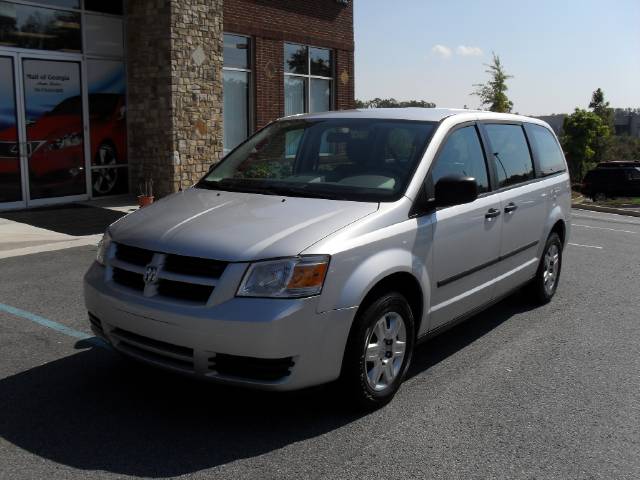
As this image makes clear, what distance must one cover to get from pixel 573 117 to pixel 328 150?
56.0 meters

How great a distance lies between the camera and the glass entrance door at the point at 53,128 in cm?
1236

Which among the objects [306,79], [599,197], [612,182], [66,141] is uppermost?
[306,79]

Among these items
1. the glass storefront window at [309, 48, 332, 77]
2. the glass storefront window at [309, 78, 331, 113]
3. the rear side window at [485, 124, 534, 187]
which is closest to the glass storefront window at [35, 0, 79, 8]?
the glass storefront window at [309, 48, 332, 77]

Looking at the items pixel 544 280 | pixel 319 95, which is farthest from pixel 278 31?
pixel 544 280

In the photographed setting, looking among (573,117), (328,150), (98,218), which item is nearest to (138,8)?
(98,218)

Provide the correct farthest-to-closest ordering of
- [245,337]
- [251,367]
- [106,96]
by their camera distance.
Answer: [106,96] → [251,367] → [245,337]

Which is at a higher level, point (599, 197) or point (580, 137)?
point (580, 137)

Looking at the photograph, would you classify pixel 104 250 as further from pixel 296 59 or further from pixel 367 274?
pixel 296 59

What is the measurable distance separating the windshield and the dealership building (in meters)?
7.89

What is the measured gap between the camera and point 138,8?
13367mm

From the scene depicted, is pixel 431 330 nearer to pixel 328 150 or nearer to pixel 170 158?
pixel 328 150

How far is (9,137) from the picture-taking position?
12.0 meters

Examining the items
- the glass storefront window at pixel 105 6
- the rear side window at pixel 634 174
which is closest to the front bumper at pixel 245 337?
the glass storefront window at pixel 105 6

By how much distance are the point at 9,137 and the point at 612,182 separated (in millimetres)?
29290
